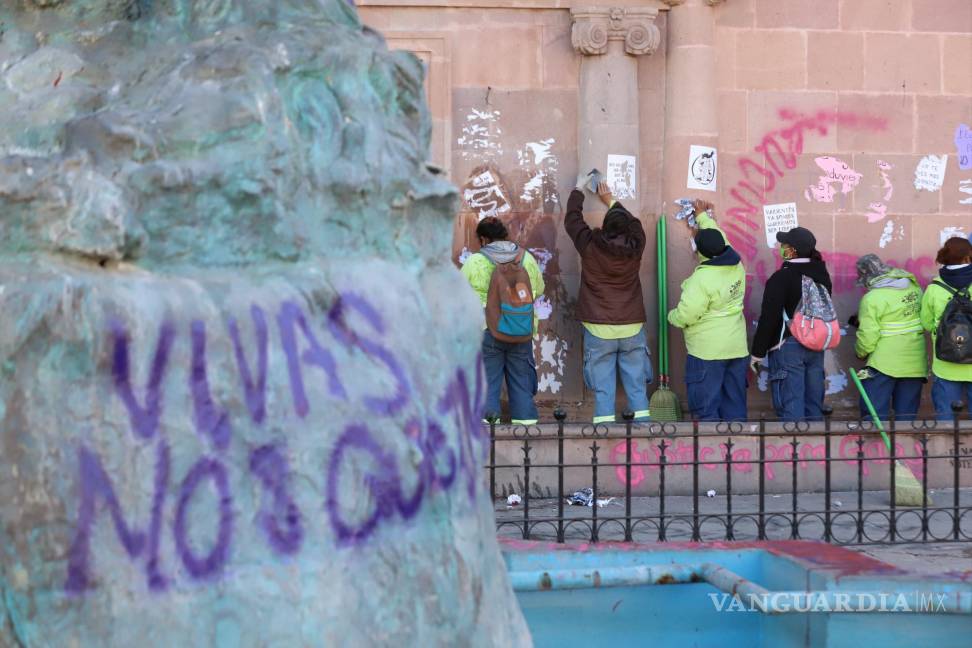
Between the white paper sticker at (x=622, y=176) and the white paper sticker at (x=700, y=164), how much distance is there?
0.44 m

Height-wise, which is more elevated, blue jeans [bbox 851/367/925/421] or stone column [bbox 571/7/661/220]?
stone column [bbox 571/7/661/220]

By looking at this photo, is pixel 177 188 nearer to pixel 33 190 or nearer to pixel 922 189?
pixel 33 190

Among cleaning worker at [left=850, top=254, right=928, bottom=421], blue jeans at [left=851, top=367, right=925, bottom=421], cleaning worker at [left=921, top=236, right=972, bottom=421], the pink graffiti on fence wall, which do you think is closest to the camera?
the pink graffiti on fence wall

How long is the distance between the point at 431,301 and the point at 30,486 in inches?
37.9

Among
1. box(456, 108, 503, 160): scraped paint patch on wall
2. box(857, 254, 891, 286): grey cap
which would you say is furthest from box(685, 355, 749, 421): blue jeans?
box(456, 108, 503, 160): scraped paint patch on wall

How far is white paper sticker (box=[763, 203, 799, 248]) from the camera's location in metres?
11.0

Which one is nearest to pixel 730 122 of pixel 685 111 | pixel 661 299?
pixel 685 111

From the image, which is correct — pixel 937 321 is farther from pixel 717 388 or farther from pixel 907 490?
pixel 907 490

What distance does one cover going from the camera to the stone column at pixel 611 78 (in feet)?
34.8

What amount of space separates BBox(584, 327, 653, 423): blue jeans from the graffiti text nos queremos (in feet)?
21.6

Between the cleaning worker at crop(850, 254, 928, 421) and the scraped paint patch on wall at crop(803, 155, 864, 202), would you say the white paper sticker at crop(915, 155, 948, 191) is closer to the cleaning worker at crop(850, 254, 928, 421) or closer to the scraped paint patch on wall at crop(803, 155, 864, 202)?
the scraped paint patch on wall at crop(803, 155, 864, 202)

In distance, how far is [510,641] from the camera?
3344mm

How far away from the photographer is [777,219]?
11.0 metres

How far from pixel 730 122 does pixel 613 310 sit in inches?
84.0
